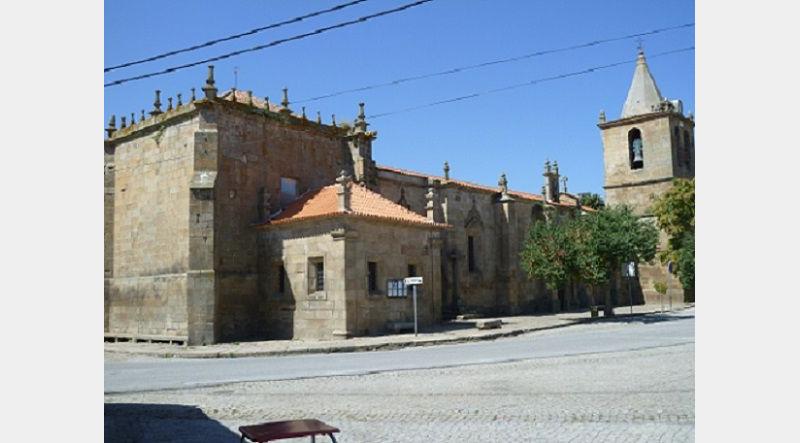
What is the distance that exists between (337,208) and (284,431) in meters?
16.1

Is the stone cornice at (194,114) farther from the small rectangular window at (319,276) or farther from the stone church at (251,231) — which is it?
the small rectangular window at (319,276)

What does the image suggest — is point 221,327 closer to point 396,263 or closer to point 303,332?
point 303,332

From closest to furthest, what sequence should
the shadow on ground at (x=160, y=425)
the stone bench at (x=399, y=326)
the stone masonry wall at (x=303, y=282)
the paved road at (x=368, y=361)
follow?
the shadow on ground at (x=160, y=425)
the paved road at (x=368, y=361)
the stone masonry wall at (x=303, y=282)
the stone bench at (x=399, y=326)

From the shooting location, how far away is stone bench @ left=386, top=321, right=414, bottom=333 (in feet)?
71.6

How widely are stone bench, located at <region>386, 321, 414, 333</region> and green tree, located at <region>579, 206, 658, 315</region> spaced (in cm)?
812

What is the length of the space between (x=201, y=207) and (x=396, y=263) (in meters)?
6.66

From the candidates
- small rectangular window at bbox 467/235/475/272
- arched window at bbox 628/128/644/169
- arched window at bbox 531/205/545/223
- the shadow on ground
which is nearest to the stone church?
small rectangular window at bbox 467/235/475/272

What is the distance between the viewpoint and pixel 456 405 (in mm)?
8898

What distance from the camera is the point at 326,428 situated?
538cm

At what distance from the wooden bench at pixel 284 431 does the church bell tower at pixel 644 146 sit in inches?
1558

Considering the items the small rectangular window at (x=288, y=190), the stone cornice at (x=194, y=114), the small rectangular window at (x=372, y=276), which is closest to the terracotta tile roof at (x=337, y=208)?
the small rectangular window at (x=288, y=190)

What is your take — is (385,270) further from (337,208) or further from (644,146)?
(644,146)

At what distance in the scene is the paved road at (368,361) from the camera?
12.7 meters

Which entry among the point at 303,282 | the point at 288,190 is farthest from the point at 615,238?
the point at 288,190
